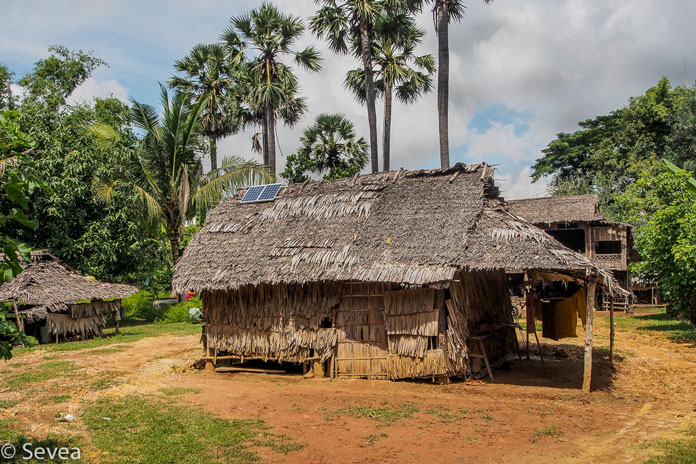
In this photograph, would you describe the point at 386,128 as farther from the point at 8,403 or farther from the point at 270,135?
the point at 8,403

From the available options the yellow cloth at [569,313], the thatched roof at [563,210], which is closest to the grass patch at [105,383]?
the yellow cloth at [569,313]

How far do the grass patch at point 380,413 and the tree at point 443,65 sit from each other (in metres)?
11.8

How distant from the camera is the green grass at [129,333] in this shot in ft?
49.8

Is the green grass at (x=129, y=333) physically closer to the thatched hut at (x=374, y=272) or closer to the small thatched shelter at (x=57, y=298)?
the small thatched shelter at (x=57, y=298)

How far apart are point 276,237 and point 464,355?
5113 mm

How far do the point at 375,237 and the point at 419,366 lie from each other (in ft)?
9.18

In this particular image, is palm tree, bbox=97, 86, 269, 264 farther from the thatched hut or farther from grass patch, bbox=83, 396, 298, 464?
grass patch, bbox=83, 396, 298, 464

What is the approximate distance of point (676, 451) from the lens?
612 centimetres

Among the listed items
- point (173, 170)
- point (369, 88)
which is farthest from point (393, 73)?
point (173, 170)

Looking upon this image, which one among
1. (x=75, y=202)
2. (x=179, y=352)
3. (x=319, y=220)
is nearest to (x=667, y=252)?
(x=319, y=220)

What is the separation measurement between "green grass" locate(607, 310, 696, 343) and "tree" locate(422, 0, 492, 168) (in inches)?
341

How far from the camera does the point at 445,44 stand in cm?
1848

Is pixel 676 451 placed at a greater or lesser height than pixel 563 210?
lesser

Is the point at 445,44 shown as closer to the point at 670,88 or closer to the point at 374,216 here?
the point at 374,216
